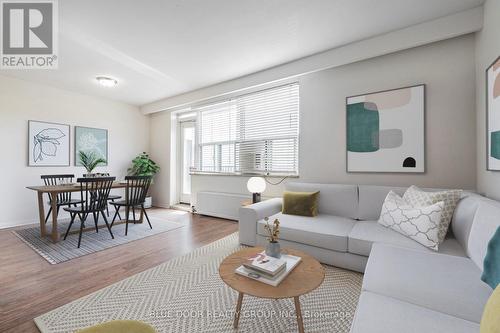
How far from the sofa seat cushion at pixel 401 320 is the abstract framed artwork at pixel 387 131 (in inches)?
78.2

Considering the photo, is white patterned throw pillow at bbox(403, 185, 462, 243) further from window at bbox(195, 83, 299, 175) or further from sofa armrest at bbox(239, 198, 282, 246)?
window at bbox(195, 83, 299, 175)

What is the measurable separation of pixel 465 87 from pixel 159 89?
4709mm

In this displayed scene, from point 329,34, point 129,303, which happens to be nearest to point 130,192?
point 129,303

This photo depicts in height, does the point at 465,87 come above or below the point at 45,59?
below

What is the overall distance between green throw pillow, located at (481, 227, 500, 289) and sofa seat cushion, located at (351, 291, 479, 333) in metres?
0.31

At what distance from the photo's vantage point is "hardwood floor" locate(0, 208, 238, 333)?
1613 millimetres

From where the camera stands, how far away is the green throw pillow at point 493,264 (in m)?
1.05

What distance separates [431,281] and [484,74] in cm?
207

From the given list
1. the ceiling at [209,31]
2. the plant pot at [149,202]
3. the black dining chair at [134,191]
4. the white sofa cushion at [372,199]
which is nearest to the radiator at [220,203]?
the black dining chair at [134,191]

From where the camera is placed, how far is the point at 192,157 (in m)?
5.36

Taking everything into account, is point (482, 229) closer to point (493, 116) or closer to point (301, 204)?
point (493, 116)

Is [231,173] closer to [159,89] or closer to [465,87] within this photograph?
[159,89]

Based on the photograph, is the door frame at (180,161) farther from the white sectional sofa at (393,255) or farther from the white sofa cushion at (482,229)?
the white sofa cushion at (482,229)

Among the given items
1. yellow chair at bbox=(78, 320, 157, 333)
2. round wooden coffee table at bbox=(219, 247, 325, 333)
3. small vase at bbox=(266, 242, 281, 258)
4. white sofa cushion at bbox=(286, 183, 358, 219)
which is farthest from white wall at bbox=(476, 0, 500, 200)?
yellow chair at bbox=(78, 320, 157, 333)
